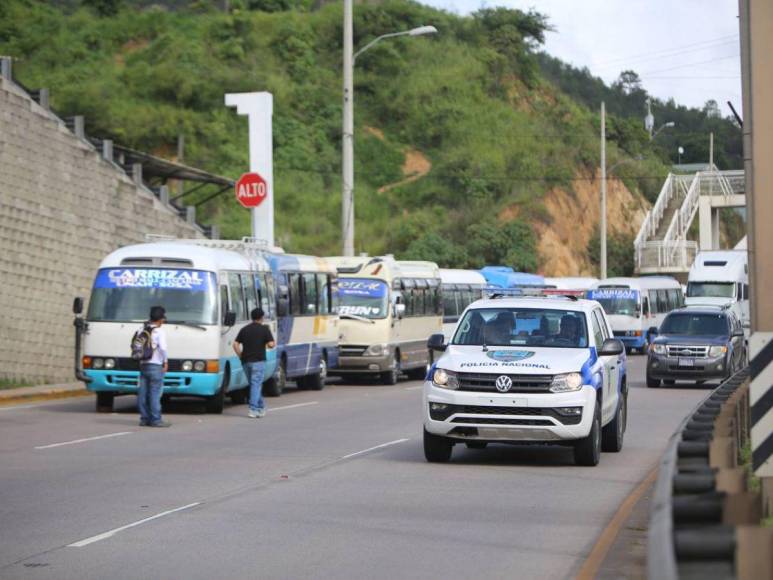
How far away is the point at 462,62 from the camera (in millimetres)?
90000

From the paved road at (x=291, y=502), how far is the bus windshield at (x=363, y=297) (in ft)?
43.9

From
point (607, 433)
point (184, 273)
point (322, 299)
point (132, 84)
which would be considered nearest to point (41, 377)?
point (322, 299)

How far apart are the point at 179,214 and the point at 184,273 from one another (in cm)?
1781

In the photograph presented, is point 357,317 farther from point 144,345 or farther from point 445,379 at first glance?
point 445,379

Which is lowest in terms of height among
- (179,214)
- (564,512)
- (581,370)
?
(564,512)

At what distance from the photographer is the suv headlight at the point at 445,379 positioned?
50.8 feet

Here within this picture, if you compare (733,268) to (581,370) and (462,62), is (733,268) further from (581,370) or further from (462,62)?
(462,62)

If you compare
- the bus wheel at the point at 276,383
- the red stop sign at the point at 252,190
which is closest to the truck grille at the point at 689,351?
the bus wheel at the point at 276,383

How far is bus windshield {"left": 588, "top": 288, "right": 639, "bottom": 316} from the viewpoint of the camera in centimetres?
5681

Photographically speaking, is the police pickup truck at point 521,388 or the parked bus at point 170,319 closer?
the police pickup truck at point 521,388

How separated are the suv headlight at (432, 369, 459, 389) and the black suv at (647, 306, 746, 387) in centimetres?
1782

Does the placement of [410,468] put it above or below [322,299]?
below

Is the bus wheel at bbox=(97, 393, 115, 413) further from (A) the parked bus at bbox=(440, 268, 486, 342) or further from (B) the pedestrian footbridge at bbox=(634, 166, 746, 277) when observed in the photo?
(B) the pedestrian footbridge at bbox=(634, 166, 746, 277)

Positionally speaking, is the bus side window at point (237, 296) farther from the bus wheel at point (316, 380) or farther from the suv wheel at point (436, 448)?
the suv wheel at point (436, 448)
